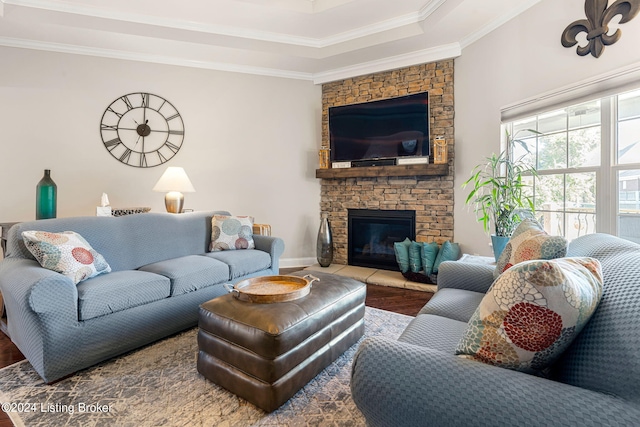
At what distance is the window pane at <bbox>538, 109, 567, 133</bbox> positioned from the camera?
2611 millimetres

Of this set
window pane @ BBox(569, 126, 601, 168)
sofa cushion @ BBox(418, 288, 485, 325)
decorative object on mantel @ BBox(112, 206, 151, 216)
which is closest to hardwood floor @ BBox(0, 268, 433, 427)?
sofa cushion @ BBox(418, 288, 485, 325)

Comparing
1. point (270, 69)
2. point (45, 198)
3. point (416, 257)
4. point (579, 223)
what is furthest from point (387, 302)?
point (270, 69)

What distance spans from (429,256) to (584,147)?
1.75 meters

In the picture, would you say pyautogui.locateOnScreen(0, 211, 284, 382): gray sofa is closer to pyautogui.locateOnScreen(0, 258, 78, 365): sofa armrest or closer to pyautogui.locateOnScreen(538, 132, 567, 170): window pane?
pyautogui.locateOnScreen(0, 258, 78, 365): sofa armrest

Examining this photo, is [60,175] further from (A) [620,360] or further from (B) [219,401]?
(A) [620,360]

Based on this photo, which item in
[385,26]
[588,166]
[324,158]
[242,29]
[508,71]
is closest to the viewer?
[588,166]

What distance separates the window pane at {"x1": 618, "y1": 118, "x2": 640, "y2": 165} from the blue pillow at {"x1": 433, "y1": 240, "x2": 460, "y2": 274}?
1.67m

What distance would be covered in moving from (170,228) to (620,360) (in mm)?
3094

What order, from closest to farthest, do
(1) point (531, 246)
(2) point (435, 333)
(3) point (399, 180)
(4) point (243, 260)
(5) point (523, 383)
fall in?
(5) point (523, 383), (2) point (435, 333), (1) point (531, 246), (4) point (243, 260), (3) point (399, 180)

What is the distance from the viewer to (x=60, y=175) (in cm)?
351

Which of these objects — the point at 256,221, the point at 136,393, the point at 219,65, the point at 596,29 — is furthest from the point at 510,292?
the point at 219,65

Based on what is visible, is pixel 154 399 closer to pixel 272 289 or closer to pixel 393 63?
pixel 272 289

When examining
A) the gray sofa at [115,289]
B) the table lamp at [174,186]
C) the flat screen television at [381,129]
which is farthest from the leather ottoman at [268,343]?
the flat screen television at [381,129]

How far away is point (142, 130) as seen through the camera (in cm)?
384
